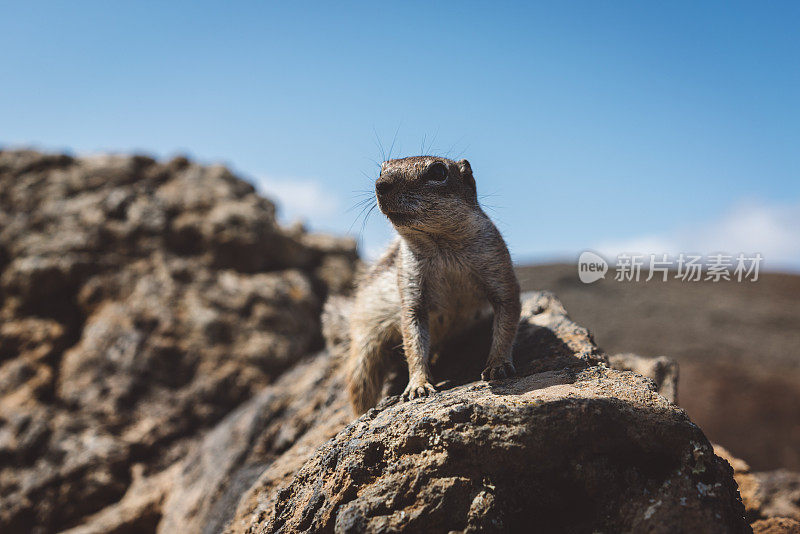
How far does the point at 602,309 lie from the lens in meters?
16.3

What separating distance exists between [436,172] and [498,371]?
4.96 ft

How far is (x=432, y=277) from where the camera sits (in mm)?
4152

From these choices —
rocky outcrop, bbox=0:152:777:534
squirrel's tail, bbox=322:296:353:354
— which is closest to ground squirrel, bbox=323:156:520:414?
rocky outcrop, bbox=0:152:777:534

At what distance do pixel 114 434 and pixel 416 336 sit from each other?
16.3ft

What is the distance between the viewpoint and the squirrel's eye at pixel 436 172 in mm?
3920

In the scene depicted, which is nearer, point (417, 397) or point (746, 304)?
point (417, 397)

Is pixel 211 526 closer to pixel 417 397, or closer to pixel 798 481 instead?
pixel 417 397

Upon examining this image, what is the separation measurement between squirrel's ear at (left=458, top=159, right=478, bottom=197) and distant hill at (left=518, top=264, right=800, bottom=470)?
677 centimetres

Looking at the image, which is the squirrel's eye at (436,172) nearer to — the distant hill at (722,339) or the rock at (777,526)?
the rock at (777,526)

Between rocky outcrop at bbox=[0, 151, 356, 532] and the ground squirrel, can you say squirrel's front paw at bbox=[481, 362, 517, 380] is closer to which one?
the ground squirrel

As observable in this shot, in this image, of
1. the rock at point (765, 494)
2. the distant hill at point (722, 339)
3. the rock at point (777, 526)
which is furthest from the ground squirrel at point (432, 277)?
the distant hill at point (722, 339)

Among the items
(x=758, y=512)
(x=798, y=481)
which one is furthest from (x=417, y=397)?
(x=798, y=481)

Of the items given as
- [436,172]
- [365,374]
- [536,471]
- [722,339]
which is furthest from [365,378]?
[722,339]

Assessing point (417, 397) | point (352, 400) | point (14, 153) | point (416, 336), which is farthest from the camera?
point (14, 153)
